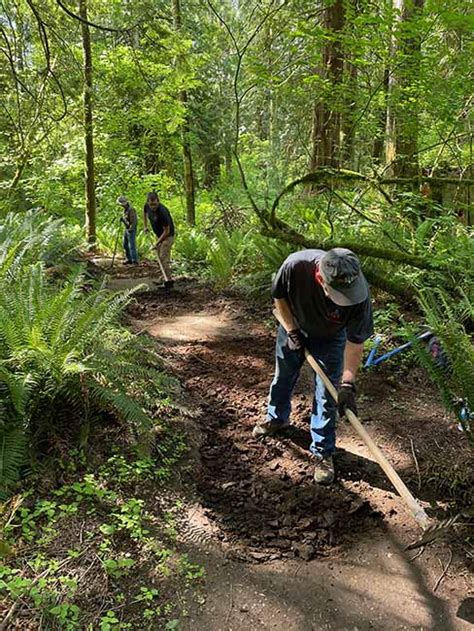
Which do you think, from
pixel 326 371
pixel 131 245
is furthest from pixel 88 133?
pixel 326 371

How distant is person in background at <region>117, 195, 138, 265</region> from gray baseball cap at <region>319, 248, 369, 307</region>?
32.9ft

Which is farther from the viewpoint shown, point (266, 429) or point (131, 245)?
point (131, 245)

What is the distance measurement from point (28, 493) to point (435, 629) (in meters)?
2.33

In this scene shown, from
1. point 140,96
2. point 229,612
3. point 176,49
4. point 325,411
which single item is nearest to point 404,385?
point 325,411

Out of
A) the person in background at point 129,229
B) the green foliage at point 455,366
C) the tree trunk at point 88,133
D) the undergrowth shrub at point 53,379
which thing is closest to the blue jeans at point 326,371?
the green foliage at point 455,366

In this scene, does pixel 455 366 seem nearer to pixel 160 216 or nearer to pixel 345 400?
pixel 345 400

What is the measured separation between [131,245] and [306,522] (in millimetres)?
10463

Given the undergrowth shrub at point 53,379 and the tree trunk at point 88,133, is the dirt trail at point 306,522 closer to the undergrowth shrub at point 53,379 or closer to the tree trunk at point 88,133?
the undergrowth shrub at point 53,379

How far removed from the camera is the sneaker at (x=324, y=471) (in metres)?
3.48

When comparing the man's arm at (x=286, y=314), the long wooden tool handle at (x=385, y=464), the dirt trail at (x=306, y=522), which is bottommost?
the dirt trail at (x=306, y=522)

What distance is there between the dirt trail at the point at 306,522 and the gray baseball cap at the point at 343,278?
1.51m

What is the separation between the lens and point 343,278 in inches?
112

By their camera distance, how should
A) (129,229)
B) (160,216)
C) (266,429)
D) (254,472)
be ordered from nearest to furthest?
(254,472) → (266,429) → (160,216) → (129,229)

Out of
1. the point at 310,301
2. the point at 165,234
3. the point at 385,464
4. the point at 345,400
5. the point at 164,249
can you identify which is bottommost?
the point at 385,464
